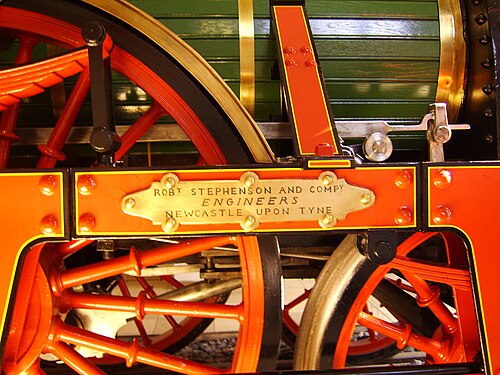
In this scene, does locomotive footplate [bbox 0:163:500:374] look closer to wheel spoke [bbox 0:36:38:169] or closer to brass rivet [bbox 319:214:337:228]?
brass rivet [bbox 319:214:337:228]

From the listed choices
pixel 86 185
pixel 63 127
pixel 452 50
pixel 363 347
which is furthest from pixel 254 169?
pixel 363 347

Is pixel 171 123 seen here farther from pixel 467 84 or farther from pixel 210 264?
pixel 467 84

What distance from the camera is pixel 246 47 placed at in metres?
1.73

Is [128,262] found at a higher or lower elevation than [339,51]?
lower

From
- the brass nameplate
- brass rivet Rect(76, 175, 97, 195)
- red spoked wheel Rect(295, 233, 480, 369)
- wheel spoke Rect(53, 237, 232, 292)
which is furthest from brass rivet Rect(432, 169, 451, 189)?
brass rivet Rect(76, 175, 97, 195)

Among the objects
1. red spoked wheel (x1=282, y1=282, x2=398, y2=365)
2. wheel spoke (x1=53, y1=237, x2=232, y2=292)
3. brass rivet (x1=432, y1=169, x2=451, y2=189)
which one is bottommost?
red spoked wheel (x1=282, y1=282, x2=398, y2=365)

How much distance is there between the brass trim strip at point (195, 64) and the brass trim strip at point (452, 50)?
0.87 m

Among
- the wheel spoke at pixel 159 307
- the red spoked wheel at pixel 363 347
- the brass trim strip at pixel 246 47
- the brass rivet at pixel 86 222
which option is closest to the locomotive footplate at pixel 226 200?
the brass rivet at pixel 86 222

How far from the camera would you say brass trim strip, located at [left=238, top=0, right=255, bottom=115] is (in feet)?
5.65

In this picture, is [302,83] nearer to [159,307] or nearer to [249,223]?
[249,223]

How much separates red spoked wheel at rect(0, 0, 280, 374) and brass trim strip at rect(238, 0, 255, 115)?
0.29 m

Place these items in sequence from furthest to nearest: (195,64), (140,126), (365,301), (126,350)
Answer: (365,301) < (140,126) < (126,350) < (195,64)

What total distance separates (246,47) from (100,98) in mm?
647

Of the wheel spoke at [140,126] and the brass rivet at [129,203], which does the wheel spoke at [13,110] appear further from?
the brass rivet at [129,203]
